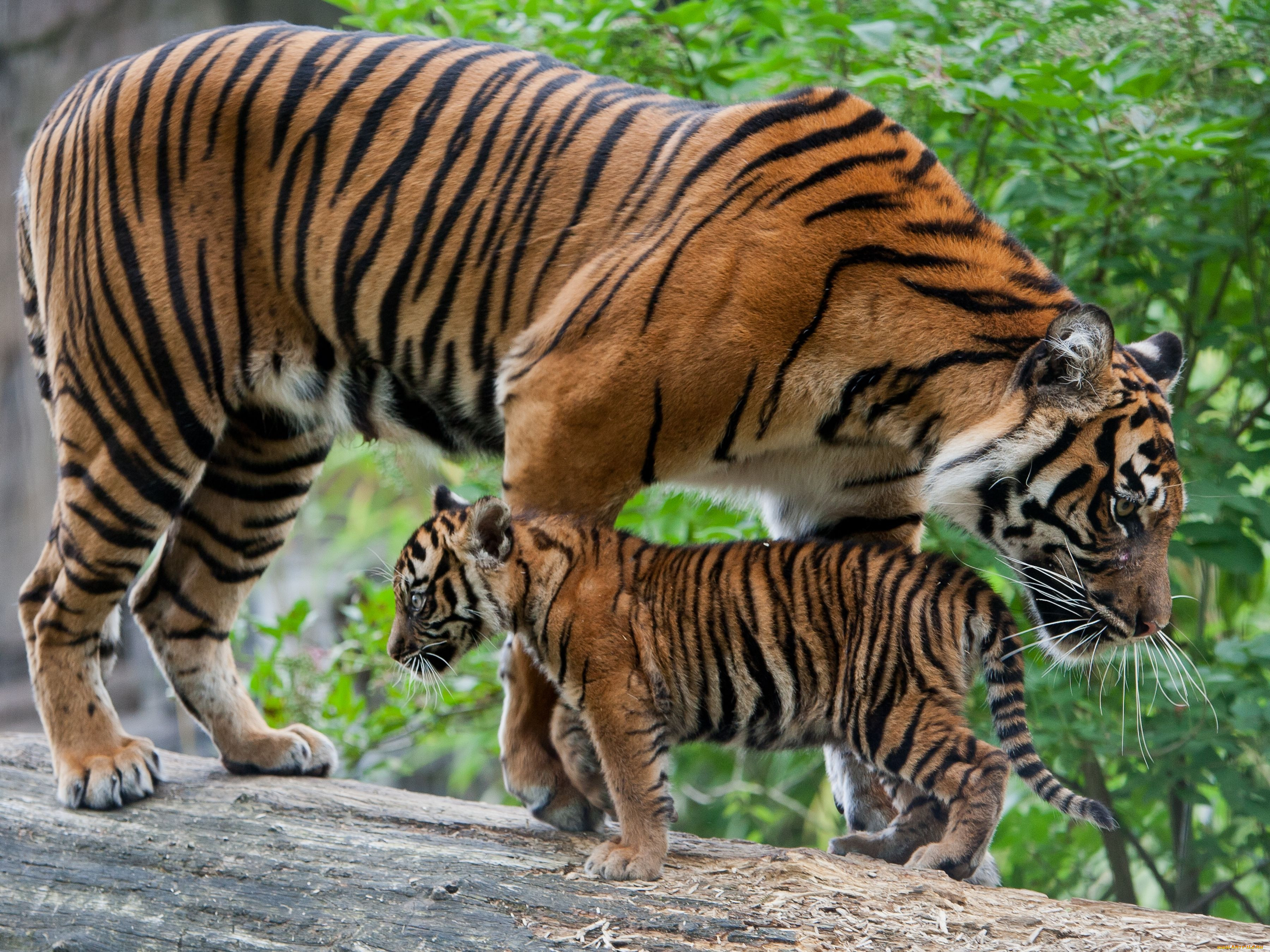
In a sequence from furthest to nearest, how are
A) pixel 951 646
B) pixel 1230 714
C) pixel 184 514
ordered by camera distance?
pixel 184 514, pixel 1230 714, pixel 951 646

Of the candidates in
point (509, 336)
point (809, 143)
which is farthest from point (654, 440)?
point (809, 143)

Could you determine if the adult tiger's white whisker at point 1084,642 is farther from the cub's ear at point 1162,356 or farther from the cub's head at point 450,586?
the cub's head at point 450,586

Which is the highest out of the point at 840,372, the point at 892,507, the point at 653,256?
the point at 653,256

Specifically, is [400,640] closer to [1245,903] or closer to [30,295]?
[30,295]

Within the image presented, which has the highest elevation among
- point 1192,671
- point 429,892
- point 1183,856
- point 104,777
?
point 429,892

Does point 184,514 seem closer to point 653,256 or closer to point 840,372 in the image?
point 653,256

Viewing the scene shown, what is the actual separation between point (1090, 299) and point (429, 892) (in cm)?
312

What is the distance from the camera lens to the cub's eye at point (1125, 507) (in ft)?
8.86

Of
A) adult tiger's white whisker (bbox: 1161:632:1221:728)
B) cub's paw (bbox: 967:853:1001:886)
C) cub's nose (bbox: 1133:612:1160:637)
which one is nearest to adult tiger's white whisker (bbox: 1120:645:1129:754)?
adult tiger's white whisker (bbox: 1161:632:1221:728)

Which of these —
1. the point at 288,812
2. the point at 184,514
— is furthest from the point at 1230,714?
the point at 184,514

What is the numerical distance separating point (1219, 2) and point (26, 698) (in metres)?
8.20

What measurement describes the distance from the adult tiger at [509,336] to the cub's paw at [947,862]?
52 centimetres

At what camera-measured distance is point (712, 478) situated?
10.6ft

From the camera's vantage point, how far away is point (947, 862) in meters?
2.69
